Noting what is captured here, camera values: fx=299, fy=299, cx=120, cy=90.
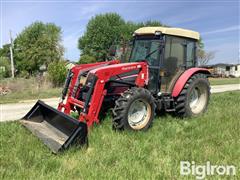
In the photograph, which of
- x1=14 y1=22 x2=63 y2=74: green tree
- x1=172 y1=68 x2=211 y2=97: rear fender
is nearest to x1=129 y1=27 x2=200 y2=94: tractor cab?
x1=172 y1=68 x2=211 y2=97: rear fender

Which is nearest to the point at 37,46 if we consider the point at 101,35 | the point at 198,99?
the point at 101,35

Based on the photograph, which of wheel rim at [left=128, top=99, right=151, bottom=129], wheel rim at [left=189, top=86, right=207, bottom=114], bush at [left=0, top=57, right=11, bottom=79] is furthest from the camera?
bush at [left=0, top=57, right=11, bottom=79]

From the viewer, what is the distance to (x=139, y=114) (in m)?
6.55

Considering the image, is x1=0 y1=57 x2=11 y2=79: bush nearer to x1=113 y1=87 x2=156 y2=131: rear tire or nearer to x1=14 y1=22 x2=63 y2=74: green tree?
x1=14 y1=22 x2=63 y2=74: green tree

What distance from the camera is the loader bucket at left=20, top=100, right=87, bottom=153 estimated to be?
4.99m

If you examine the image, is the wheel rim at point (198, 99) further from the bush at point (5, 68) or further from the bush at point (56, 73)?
the bush at point (5, 68)

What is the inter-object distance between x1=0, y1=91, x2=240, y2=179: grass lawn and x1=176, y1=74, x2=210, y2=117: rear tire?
0.89 m

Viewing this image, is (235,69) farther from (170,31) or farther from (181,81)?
(170,31)

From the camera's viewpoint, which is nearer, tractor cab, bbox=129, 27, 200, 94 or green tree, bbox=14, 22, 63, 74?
tractor cab, bbox=129, 27, 200, 94

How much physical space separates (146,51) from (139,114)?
1803mm

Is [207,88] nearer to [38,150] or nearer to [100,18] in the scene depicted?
[38,150]

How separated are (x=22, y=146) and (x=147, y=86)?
3298mm

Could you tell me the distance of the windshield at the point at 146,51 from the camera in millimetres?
7351

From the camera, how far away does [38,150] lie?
5.07m
